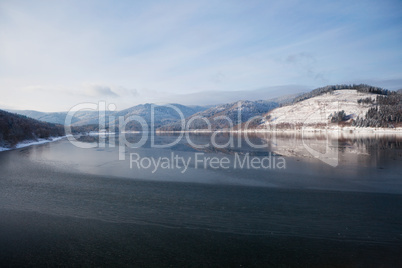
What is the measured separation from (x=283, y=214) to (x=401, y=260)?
4.01 m

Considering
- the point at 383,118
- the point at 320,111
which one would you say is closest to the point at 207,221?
the point at 383,118

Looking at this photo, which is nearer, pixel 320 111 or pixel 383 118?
pixel 383 118

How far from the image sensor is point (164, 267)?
264 inches

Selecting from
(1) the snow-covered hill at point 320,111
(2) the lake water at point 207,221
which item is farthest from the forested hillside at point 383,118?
(2) the lake water at point 207,221

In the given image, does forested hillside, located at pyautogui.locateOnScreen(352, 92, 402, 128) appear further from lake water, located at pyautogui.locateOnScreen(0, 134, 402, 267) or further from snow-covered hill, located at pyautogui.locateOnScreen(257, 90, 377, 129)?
lake water, located at pyautogui.locateOnScreen(0, 134, 402, 267)

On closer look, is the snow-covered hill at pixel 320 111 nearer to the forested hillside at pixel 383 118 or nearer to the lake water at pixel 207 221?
the forested hillside at pixel 383 118

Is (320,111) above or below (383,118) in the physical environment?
above

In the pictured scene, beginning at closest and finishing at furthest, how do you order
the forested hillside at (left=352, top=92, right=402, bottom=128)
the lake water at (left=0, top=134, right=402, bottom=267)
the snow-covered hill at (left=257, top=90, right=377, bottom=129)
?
the lake water at (left=0, top=134, right=402, bottom=267) < the forested hillside at (left=352, top=92, right=402, bottom=128) < the snow-covered hill at (left=257, top=90, right=377, bottom=129)

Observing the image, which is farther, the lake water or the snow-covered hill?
the snow-covered hill

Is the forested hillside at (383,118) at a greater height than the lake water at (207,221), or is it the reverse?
the forested hillside at (383,118)

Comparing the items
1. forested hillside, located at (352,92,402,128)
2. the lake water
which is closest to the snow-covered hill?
forested hillside, located at (352,92,402,128)

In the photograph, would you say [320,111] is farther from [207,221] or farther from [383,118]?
[207,221]

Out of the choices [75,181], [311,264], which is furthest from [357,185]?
[75,181]

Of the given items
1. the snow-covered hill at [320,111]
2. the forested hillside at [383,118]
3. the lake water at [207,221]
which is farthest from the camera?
the snow-covered hill at [320,111]
